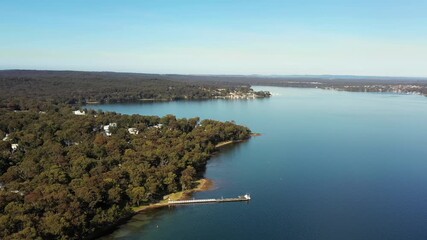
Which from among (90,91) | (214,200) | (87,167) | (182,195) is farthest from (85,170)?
(90,91)

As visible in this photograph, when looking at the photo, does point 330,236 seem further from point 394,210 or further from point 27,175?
point 27,175

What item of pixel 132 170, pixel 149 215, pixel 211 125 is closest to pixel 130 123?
pixel 211 125

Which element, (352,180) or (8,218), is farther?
(352,180)

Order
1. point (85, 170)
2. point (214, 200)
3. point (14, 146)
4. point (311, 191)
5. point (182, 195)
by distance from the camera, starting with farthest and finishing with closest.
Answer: point (14, 146), point (311, 191), point (85, 170), point (182, 195), point (214, 200)

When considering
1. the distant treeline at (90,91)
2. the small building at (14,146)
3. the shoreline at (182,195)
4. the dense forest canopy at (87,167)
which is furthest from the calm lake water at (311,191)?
the distant treeline at (90,91)

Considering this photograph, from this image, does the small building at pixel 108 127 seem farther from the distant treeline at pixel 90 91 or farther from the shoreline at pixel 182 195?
the distant treeline at pixel 90 91

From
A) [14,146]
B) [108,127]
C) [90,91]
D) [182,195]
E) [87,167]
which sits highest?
[90,91]

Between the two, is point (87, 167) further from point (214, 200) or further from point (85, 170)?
point (214, 200)
